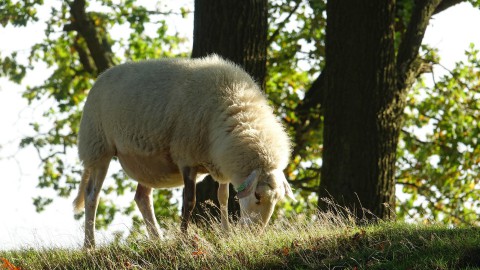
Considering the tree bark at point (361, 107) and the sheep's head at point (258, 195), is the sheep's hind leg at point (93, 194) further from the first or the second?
the tree bark at point (361, 107)

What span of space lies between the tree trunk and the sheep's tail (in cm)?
153

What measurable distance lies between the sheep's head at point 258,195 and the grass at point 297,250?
0.20 meters

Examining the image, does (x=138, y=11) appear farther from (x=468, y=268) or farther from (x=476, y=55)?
(x=468, y=268)

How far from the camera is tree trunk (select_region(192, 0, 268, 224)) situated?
488 inches

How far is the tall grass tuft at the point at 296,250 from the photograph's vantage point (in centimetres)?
803

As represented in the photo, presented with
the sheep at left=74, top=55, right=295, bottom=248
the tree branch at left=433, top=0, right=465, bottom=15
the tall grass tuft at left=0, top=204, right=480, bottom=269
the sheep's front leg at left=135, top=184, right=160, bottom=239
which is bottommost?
the sheep's front leg at left=135, top=184, right=160, bottom=239

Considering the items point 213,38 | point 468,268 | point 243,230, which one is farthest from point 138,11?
point 468,268

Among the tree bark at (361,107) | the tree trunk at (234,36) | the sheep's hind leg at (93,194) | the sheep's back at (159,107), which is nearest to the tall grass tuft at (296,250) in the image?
the sheep's back at (159,107)

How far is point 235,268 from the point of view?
8.32 m

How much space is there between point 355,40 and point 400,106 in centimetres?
118

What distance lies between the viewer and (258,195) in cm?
973

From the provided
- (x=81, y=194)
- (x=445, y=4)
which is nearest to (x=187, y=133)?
(x=81, y=194)

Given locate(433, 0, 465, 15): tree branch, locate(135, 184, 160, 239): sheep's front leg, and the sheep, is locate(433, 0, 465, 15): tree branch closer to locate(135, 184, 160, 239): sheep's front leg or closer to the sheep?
the sheep

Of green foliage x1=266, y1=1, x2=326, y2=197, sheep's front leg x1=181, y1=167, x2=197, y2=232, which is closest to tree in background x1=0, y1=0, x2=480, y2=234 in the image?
A: green foliage x1=266, y1=1, x2=326, y2=197
